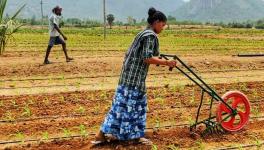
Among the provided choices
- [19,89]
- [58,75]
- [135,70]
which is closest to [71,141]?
[135,70]

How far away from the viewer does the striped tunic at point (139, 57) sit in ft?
18.2

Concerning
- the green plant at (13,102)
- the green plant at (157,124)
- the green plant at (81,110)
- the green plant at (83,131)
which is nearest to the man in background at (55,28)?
the green plant at (13,102)

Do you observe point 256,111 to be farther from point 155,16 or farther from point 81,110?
point 155,16

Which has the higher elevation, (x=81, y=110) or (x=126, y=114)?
(x=126, y=114)

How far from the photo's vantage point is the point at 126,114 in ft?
18.7

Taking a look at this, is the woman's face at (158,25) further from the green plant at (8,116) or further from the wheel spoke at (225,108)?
the green plant at (8,116)

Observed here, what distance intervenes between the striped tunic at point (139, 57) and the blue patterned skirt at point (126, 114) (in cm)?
9

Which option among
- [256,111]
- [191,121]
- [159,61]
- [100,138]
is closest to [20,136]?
[100,138]

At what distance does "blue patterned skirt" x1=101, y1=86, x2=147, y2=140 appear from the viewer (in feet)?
18.6

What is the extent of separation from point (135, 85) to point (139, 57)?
12.5 inches

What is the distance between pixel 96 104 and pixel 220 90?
2727 millimetres

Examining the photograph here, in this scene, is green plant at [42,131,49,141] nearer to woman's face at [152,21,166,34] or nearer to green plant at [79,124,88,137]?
green plant at [79,124,88,137]

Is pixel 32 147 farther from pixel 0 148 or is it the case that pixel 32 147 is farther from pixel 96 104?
pixel 96 104

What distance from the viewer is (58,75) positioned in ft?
38.6
